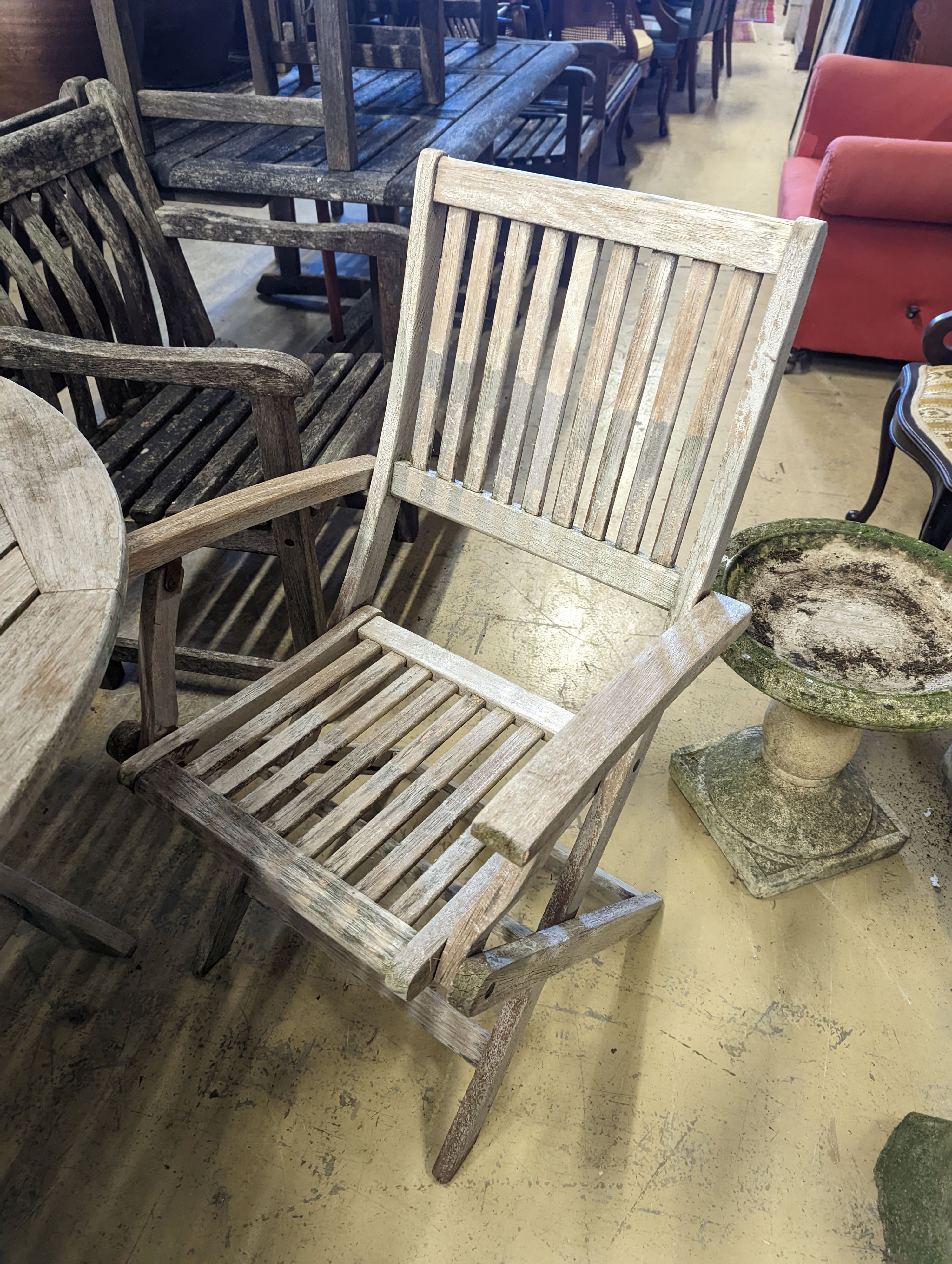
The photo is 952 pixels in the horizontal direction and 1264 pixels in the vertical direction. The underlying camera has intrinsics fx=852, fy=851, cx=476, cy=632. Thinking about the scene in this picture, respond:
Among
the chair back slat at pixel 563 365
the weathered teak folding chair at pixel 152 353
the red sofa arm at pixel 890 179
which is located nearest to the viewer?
the chair back slat at pixel 563 365

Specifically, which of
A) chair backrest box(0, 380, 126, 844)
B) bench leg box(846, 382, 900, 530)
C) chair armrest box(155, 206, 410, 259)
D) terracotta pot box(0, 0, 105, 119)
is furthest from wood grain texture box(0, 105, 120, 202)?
bench leg box(846, 382, 900, 530)

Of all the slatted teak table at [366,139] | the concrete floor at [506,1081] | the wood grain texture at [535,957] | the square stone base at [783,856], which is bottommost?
the concrete floor at [506,1081]

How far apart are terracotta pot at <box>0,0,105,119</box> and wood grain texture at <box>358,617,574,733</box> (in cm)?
306

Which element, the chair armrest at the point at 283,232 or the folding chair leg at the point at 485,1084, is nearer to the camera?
the folding chair leg at the point at 485,1084

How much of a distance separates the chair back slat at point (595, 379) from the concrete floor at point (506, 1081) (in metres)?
0.83

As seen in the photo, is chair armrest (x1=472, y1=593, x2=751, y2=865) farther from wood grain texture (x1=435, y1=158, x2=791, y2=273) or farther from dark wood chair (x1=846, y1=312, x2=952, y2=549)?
dark wood chair (x1=846, y1=312, x2=952, y2=549)

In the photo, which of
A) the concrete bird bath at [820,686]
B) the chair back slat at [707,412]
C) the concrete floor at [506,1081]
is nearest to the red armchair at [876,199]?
the concrete bird bath at [820,686]

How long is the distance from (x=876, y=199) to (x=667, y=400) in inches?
88.9

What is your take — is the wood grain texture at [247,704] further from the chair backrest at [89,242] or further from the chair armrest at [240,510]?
the chair backrest at [89,242]

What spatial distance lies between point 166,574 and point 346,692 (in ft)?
1.11

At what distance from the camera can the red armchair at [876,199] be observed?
2.79m

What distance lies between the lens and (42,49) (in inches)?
127

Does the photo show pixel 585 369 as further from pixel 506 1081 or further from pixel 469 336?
pixel 506 1081

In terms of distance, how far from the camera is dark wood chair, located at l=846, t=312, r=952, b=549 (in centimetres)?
198
